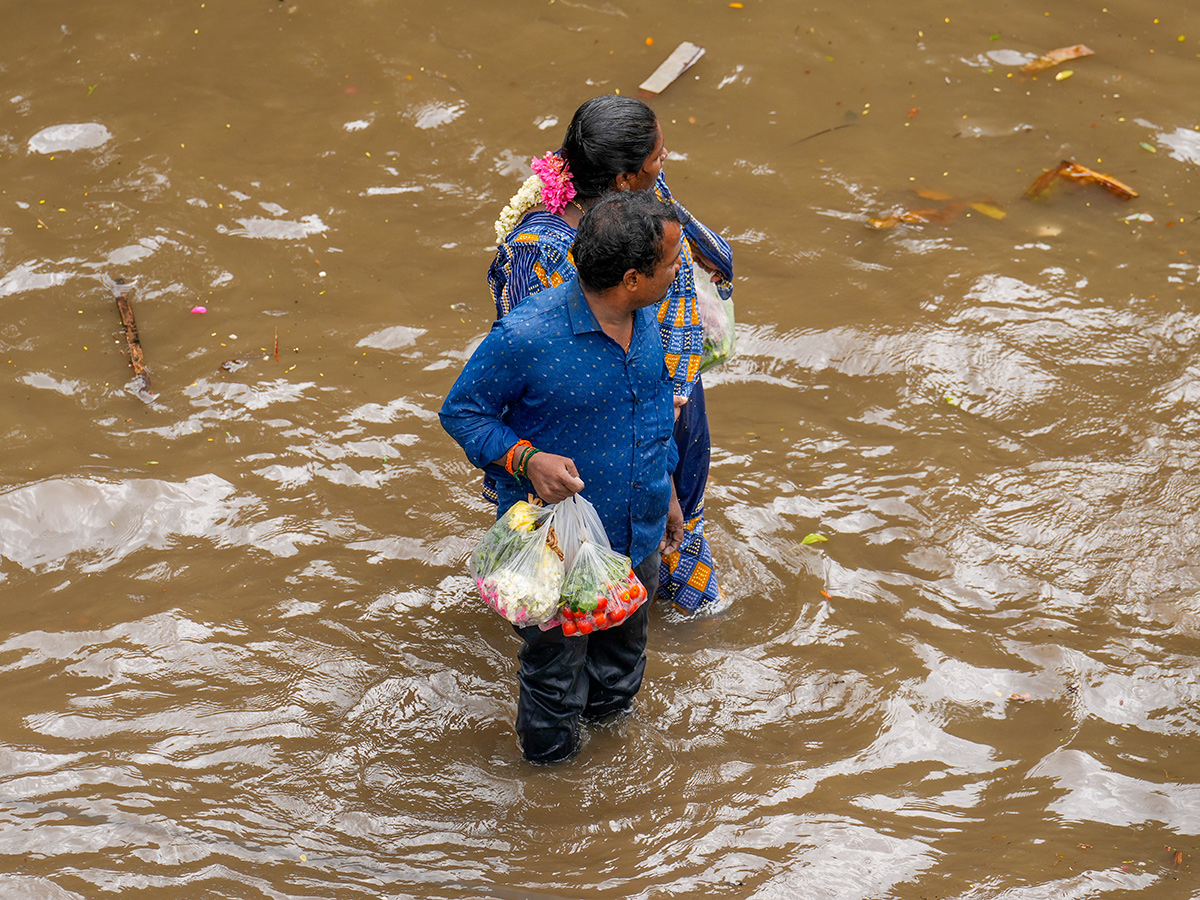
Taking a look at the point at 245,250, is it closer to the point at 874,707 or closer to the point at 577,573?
the point at 577,573

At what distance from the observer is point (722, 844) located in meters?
2.95

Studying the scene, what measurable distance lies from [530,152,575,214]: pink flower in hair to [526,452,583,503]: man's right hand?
74 centimetres

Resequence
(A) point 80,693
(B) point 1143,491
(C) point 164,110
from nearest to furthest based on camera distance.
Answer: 1. (A) point 80,693
2. (B) point 1143,491
3. (C) point 164,110

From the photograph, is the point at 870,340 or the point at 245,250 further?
the point at 245,250

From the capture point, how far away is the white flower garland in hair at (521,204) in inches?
A: 113

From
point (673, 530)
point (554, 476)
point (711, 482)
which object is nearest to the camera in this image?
point (554, 476)

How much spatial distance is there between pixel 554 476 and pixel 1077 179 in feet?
14.4

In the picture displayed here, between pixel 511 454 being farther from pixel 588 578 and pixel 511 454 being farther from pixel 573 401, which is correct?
pixel 588 578

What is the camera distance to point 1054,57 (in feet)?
21.2

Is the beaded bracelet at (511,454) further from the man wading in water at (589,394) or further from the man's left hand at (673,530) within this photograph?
the man's left hand at (673,530)

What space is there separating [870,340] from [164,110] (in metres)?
4.29

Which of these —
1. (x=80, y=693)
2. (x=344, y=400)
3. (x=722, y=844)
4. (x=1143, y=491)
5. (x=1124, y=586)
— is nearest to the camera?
(x=722, y=844)

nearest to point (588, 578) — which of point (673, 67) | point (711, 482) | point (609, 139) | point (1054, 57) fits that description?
point (609, 139)

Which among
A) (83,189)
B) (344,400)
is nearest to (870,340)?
(344,400)
